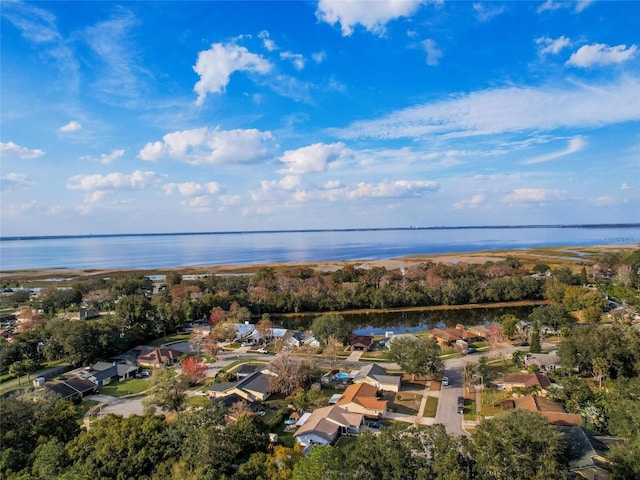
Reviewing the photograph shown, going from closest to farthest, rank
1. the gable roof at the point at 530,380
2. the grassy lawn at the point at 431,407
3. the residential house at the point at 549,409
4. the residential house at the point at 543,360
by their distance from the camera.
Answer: the residential house at the point at 549,409, the grassy lawn at the point at 431,407, the gable roof at the point at 530,380, the residential house at the point at 543,360

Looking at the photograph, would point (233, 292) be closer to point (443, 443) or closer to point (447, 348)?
point (447, 348)

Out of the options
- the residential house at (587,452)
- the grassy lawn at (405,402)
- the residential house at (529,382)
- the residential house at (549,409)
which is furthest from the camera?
the residential house at (529,382)

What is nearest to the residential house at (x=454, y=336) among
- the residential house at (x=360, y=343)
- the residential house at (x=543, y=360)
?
the residential house at (x=543, y=360)

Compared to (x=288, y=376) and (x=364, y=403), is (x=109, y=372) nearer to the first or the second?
(x=288, y=376)

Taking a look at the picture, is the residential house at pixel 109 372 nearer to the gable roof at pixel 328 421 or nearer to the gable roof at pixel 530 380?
the gable roof at pixel 328 421

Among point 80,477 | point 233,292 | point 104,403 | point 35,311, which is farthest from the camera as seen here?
point 233,292

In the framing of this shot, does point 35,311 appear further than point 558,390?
Yes

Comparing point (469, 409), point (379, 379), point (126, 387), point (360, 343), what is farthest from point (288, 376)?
point (126, 387)

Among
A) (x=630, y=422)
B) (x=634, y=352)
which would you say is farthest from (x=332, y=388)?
(x=634, y=352)
